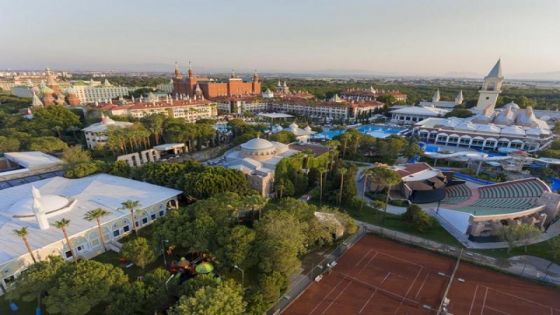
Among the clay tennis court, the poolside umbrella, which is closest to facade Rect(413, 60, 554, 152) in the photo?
the clay tennis court

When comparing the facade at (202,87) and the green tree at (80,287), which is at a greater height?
the facade at (202,87)

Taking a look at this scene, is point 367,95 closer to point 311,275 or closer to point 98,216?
point 311,275

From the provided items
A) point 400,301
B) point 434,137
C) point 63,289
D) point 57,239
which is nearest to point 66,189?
point 57,239

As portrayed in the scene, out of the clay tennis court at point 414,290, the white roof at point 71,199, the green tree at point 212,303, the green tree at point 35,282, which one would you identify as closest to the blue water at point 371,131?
the clay tennis court at point 414,290

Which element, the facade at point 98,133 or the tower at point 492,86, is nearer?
the facade at point 98,133

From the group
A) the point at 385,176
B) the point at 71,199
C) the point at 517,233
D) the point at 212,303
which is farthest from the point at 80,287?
the point at 517,233

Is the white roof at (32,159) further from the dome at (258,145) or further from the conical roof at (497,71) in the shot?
the conical roof at (497,71)
